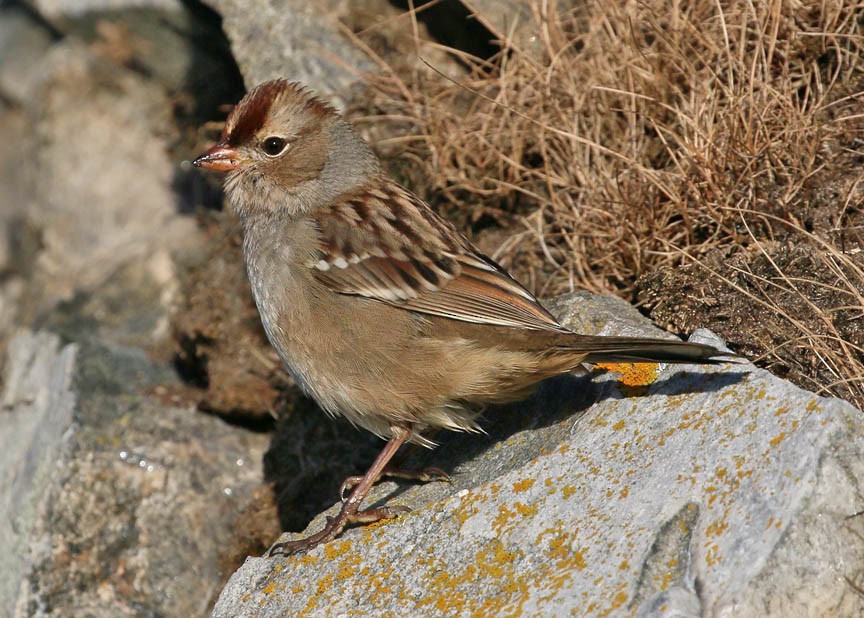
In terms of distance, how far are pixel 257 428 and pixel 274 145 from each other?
6.17ft

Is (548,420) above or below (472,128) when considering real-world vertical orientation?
below

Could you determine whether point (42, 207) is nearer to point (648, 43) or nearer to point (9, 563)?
point (9, 563)

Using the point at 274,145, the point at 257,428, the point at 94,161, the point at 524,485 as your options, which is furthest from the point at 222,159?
the point at 94,161

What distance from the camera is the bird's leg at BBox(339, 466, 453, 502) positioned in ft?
13.5

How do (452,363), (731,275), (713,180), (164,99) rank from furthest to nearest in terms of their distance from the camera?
(164,99)
(713,180)
(731,275)
(452,363)

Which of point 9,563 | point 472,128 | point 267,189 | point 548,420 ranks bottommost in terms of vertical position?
point 9,563

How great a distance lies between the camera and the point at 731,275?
13.6 feet

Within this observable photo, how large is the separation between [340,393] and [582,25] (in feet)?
8.86

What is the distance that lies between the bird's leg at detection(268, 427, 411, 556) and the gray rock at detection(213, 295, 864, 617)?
0.07m

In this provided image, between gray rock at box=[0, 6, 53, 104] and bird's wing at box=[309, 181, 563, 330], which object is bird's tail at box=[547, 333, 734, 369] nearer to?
bird's wing at box=[309, 181, 563, 330]

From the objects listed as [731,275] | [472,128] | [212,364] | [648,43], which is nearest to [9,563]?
[212,364]

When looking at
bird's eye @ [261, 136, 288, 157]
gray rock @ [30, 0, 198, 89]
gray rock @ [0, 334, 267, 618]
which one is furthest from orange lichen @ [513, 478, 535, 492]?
gray rock @ [30, 0, 198, 89]

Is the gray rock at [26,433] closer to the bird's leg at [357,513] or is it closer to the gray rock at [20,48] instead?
the bird's leg at [357,513]

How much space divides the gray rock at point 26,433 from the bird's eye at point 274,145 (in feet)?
6.25
